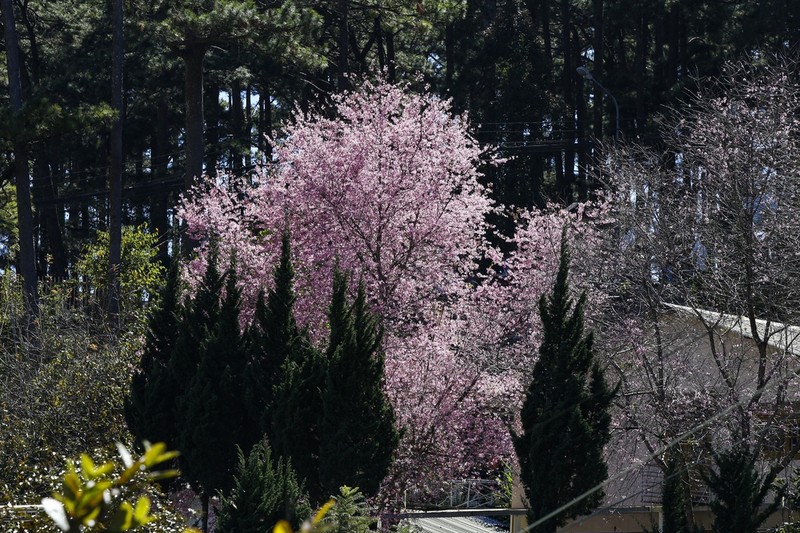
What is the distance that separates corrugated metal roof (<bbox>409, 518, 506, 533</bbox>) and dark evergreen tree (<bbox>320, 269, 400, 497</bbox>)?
34.6ft

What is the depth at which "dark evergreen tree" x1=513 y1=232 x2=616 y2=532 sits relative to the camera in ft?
41.0

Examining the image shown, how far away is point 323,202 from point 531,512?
6.09 meters

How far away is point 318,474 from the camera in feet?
44.5

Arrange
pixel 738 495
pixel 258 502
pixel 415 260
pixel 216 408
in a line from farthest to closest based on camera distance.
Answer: pixel 415 260
pixel 216 408
pixel 738 495
pixel 258 502

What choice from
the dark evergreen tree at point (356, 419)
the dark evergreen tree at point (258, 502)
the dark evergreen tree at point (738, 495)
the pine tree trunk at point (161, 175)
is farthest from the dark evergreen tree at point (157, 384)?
the pine tree trunk at point (161, 175)

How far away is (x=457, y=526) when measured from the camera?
26.9 meters

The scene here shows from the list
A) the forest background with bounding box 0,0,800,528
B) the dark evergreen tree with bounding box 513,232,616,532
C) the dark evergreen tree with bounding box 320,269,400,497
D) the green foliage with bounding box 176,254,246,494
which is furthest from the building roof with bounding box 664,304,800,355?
the forest background with bounding box 0,0,800,528

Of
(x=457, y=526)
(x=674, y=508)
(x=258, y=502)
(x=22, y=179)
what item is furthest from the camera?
(x=457, y=526)

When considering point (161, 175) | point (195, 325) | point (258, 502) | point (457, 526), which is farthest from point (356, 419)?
point (161, 175)

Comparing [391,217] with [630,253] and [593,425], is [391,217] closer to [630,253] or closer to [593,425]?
[630,253]

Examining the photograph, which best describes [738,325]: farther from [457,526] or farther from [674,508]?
[457,526]

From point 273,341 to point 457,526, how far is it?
44.8ft

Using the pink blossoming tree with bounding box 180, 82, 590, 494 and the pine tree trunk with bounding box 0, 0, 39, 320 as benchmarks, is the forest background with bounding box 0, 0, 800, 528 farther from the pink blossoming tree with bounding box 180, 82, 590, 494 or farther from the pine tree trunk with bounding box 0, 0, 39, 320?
the pink blossoming tree with bounding box 180, 82, 590, 494

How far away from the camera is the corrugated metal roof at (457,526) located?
81.4 feet
